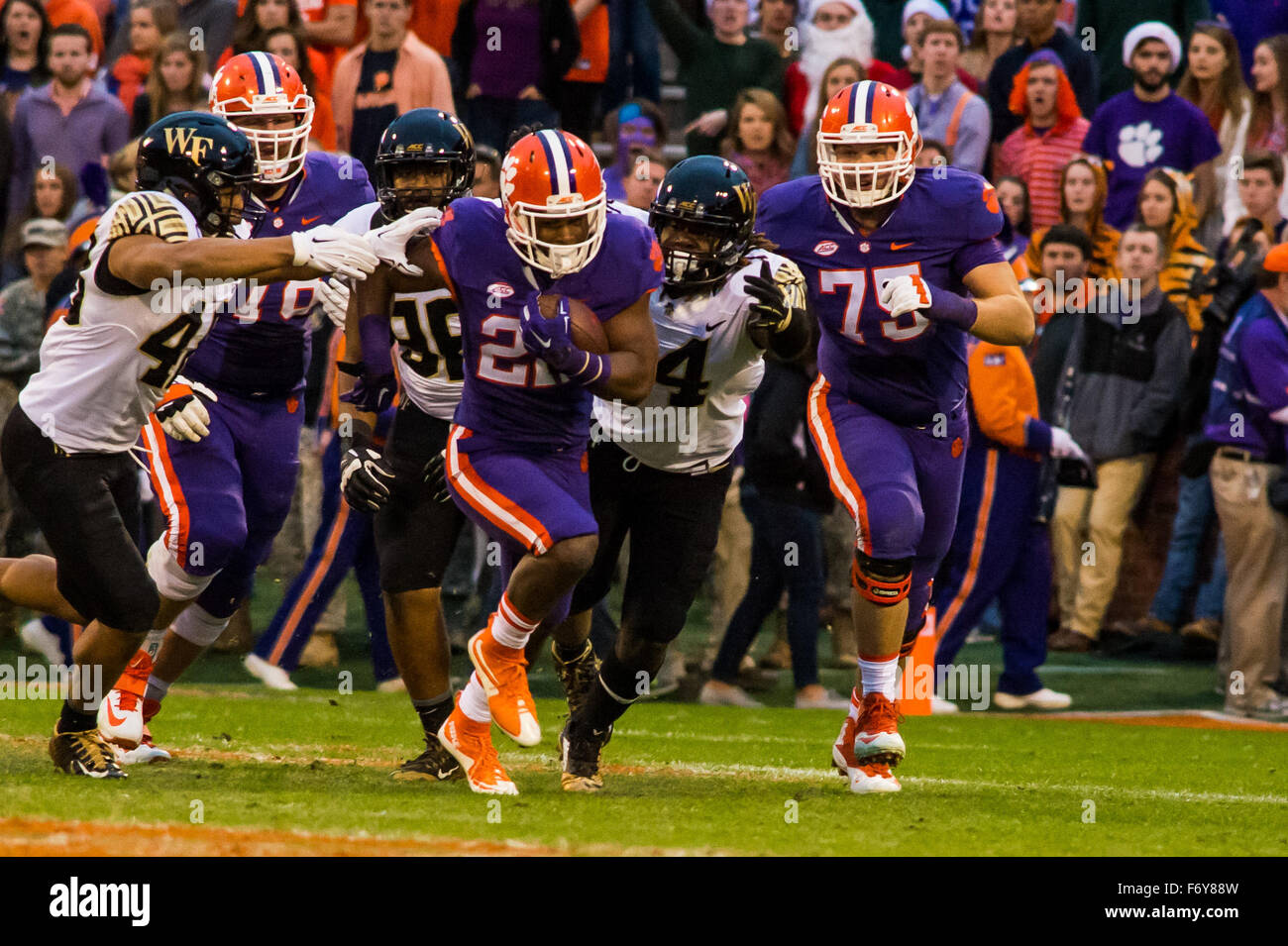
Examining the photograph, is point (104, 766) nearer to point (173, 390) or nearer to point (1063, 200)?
point (173, 390)

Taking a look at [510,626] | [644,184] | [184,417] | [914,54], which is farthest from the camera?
[914,54]

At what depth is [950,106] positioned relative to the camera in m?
10.6

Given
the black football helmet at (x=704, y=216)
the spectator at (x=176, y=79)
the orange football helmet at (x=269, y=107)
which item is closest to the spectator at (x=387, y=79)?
the spectator at (x=176, y=79)

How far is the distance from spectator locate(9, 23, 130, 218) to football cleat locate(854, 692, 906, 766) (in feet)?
22.1

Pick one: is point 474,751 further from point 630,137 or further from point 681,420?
point 630,137

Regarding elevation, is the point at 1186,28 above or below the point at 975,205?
above

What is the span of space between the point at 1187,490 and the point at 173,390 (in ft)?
19.4

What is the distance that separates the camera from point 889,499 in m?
6.00

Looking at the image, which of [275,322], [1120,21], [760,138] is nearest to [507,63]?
[760,138]

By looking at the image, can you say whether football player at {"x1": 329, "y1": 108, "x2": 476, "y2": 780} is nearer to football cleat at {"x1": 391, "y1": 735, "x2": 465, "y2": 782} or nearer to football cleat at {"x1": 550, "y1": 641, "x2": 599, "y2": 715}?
football cleat at {"x1": 391, "y1": 735, "x2": 465, "y2": 782}

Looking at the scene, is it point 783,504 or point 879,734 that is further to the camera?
point 783,504

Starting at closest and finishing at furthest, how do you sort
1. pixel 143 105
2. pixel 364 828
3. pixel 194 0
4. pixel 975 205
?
1. pixel 364 828
2. pixel 975 205
3. pixel 143 105
4. pixel 194 0

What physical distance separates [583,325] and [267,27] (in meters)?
6.11

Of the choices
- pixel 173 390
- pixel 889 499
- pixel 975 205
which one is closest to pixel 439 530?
pixel 173 390
